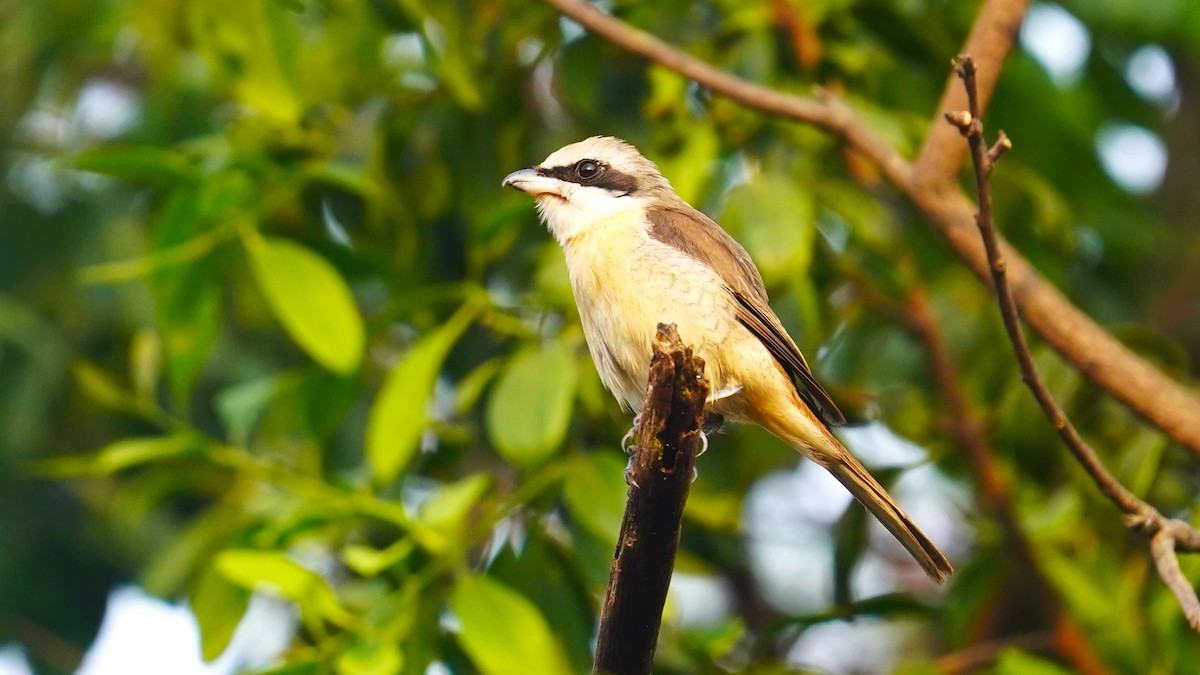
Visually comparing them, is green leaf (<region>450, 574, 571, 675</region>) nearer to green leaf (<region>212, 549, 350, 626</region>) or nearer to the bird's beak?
green leaf (<region>212, 549, 350, 626</region>)

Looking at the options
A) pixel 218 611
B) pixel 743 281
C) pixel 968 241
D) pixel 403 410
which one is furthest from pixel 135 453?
pixel 968 241

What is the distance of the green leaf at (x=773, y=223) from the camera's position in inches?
159

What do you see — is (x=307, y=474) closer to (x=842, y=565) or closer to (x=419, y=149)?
(x=419, y=149)

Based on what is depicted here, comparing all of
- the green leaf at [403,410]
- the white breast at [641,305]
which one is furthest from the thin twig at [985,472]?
the green leaf at [403,410]

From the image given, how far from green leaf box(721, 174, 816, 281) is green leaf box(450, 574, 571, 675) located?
1192 millimetres

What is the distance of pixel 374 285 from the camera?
6.00 m

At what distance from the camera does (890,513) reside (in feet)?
12.5

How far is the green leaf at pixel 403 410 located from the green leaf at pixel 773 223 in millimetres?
928

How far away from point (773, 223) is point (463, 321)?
99 cm

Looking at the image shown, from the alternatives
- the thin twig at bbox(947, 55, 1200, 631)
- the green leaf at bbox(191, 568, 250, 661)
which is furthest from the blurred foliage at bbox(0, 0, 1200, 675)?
the thin twig at bbox(947, 55, 1200, 631)

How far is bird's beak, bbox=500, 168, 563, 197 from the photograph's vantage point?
14.4 ft

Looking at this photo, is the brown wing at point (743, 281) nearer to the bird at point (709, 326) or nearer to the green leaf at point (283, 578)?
the bird at point (709, 326)

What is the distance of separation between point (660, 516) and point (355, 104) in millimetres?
2835

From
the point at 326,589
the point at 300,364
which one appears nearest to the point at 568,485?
the point at 326,589
